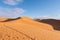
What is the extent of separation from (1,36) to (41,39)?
3198 mm

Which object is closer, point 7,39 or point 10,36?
point 7,39

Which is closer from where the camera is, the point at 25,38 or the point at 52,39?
the point at 25,38

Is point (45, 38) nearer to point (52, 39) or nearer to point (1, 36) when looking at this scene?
point (52, 39)

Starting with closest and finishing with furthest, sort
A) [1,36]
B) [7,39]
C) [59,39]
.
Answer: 1. [7,39]
2. [1,36]
3. [59,39]

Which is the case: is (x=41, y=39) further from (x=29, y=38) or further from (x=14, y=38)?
(x=14, y=38)

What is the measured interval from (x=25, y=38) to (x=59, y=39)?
3.11 metres

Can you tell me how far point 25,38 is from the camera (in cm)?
854

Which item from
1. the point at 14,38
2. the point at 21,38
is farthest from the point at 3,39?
the point at 21,38

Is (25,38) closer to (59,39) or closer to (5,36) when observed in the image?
(5,36)

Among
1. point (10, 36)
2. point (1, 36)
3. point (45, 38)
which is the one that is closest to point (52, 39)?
point (45, 38)

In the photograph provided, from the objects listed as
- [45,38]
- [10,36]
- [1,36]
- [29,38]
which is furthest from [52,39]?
[1,36]

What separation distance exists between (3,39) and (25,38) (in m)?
1.68

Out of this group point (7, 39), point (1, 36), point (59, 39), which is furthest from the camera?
point (59, 39)

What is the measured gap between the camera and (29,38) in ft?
28.4
